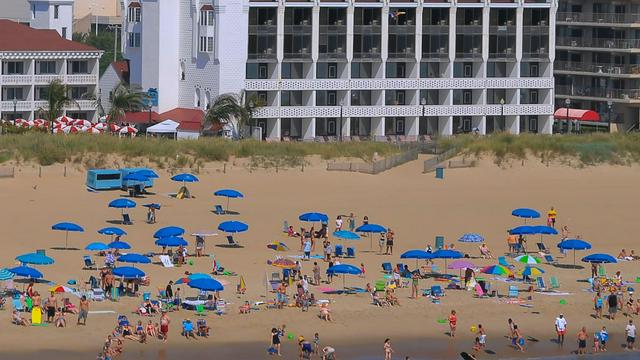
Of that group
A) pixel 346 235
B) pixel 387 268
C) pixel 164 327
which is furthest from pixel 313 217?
pixel 164 327

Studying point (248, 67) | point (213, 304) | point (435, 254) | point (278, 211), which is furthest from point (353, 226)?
point (248, 67)

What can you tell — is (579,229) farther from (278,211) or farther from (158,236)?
(158,236)

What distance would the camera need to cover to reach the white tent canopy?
97062mm

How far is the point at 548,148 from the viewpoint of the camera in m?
83.4

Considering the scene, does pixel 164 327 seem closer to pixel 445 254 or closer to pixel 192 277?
pixel 192 277

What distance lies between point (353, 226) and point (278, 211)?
180 inches

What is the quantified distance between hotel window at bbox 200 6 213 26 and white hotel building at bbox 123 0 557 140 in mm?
83

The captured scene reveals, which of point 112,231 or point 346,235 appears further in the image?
point 346,235

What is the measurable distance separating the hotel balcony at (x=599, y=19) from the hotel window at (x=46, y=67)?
35055 mm

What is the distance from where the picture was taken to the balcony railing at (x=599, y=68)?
116 m

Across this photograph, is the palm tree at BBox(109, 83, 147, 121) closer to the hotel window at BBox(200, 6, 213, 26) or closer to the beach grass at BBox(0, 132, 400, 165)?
the hotel window at BBox(200, 6, 213, 26)

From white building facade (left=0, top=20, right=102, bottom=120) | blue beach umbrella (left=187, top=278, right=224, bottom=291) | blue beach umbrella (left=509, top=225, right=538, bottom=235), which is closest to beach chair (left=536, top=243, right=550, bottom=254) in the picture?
blue beach umbrella (left=509, top=225, right=538, bottom=235)

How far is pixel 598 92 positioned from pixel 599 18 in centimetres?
493

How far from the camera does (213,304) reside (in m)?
51.5
